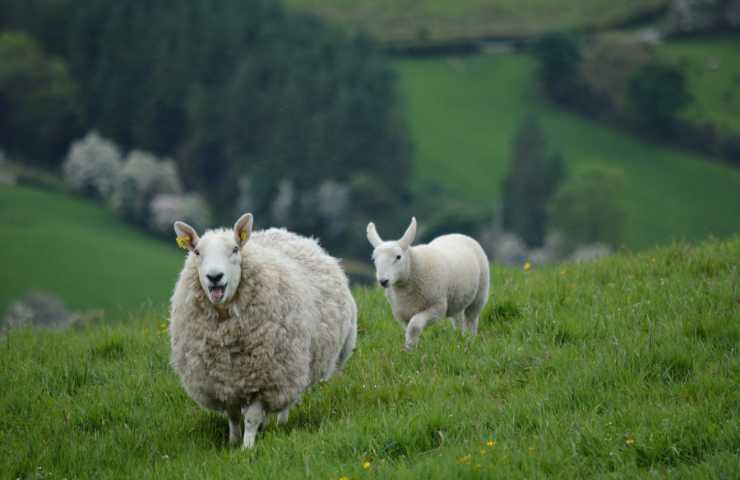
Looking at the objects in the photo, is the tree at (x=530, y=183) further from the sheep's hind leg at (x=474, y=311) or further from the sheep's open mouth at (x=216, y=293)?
the sheep's open mouth at (x=216, y=293)

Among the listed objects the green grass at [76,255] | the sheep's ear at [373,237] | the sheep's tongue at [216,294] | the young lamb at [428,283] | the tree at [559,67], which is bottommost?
the green grass at [76,255]

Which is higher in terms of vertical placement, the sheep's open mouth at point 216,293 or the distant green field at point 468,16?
the distant green field at point 468,16

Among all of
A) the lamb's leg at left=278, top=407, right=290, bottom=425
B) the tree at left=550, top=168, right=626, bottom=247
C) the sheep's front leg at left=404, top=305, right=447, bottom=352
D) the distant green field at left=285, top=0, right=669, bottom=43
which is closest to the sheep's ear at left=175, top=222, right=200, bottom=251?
the lamb's leg at left=278, top=407, right=290, bottom=425

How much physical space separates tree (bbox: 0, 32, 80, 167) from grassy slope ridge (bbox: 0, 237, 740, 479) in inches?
3711

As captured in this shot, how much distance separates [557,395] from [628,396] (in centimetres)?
47

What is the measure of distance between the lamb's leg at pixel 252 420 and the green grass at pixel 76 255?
55713mm

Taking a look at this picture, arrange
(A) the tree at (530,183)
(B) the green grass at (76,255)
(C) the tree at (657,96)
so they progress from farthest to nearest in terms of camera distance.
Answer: (C) the tree at (657,96) → (A) the tree at (530,183) → (B) the green grass at (76,255)

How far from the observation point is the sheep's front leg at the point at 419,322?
8.26 metres

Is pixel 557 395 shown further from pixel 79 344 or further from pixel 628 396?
pixel 79 344

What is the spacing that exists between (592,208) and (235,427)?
265 ft

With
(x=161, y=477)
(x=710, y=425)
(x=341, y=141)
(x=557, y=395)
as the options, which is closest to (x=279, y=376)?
(x=161, y=477)

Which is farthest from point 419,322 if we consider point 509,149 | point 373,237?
point 509,149

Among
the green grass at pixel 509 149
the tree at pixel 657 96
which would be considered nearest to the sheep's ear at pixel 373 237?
the green grass at pixel 509 149

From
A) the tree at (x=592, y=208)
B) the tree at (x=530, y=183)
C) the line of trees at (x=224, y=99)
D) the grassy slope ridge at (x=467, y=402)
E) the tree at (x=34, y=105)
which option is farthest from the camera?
the tree at (x=34, y=105)
